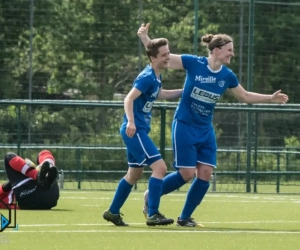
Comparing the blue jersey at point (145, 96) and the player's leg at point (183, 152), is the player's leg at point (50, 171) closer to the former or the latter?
the player's leg at point (183, 152)

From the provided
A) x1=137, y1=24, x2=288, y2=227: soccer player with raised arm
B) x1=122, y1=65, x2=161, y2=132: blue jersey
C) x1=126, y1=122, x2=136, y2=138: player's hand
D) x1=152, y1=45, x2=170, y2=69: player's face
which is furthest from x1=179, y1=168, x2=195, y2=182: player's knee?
x1=152, y1=45, x2=170, y2=69: player's face

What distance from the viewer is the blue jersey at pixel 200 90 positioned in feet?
35.0

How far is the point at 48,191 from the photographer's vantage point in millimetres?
12266

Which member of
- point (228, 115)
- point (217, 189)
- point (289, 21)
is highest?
point (289, 21)

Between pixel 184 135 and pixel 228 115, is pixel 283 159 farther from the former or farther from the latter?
pixel 184 135

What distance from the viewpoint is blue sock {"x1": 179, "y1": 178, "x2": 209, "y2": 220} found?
10.7 meters

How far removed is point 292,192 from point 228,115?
1.71m

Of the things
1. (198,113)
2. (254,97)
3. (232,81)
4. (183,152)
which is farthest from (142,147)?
(254,97)

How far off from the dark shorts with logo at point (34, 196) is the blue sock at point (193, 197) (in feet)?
6.54

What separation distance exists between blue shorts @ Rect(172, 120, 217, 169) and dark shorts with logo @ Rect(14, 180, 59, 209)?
1960 millimetres

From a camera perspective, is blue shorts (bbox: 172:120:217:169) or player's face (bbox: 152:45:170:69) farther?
blue shorts (bbox: 172:120:217:169)

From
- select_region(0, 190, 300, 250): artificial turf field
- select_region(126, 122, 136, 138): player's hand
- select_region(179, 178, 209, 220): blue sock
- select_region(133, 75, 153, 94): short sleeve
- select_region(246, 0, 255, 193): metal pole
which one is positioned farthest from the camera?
select_region(246, 0, 255, 193): metal pole

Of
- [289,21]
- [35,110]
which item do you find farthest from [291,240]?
[289,21]

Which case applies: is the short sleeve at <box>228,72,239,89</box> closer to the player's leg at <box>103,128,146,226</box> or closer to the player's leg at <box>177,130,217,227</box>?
the player's leg at <box>177,130,217,227</box>
